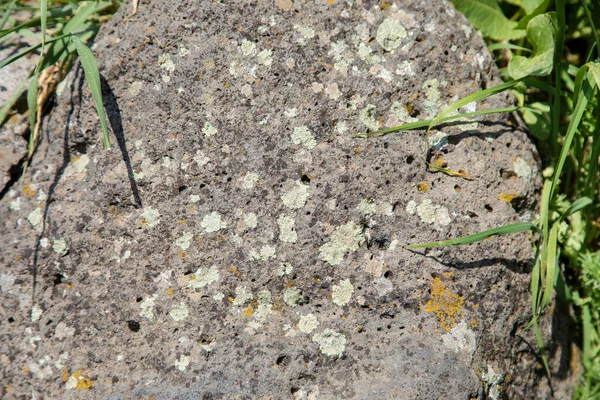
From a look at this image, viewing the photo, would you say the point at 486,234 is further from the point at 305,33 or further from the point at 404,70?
the point at 305,33

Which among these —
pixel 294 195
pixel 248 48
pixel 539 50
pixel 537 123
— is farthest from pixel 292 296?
pixel 539 50

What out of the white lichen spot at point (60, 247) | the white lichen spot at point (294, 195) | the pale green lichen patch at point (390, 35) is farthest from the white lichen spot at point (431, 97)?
the white lichen spot at point (60, 247)

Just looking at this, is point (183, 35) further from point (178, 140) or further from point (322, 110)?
point (322, 110)

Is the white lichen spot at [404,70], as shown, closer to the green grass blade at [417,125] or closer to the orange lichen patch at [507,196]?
the green grass blade at [417,125]

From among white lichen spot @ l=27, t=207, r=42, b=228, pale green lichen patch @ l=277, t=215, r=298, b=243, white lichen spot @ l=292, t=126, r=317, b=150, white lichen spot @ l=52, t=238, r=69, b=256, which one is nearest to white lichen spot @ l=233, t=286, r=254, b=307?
pale green lichen patch @ l=277, t=215, r=298, b=243

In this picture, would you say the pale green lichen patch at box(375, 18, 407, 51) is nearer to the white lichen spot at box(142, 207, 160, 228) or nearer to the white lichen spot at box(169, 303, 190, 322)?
the white lichen spot at box(142, 207, 160, 228)
